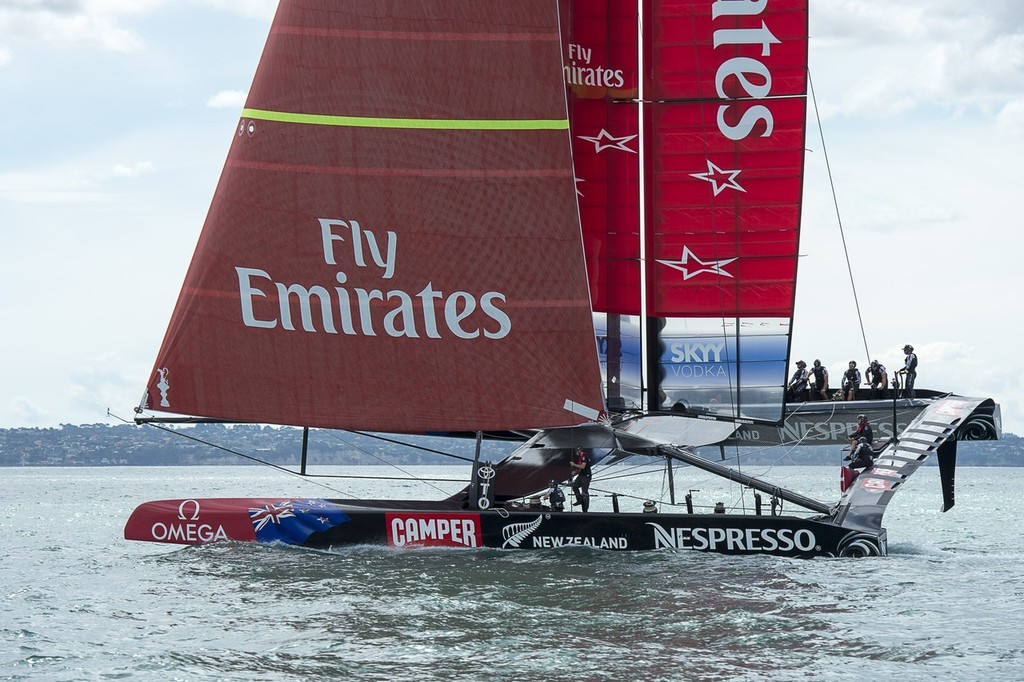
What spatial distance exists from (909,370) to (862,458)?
4.98 metres

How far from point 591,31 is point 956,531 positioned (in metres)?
15.8

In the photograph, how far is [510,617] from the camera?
13.6 metres

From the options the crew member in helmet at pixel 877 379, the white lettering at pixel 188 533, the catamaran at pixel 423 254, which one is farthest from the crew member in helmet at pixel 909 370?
the white lettering at pixel 188 533

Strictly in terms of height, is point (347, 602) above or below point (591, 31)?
below

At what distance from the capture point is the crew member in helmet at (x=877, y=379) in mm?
23672

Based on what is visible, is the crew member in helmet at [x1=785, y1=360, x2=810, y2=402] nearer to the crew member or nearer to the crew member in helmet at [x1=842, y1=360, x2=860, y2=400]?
the crew member in helmet at [x1=842, y1=360, x2=860, y2=400]

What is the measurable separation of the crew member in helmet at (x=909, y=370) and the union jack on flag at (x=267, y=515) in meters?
11.1

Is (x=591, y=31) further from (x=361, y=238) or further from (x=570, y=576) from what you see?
(x=570, y=576)

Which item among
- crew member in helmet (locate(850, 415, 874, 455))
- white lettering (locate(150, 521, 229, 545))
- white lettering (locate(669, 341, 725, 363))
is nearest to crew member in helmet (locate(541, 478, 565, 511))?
white lettering (locate(669, 341, 725, 363))

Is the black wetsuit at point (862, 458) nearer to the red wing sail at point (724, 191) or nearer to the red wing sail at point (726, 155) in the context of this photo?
the red wing sail at point (724, 191)

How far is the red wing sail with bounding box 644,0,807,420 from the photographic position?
54.3 ft

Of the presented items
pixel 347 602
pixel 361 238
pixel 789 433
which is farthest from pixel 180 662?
pixel 789 433

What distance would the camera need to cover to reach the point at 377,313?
1611 centimetres

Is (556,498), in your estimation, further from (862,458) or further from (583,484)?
(862,458)
